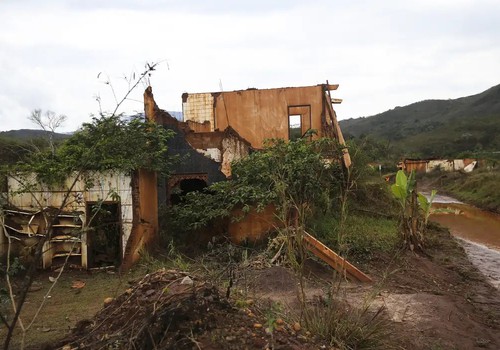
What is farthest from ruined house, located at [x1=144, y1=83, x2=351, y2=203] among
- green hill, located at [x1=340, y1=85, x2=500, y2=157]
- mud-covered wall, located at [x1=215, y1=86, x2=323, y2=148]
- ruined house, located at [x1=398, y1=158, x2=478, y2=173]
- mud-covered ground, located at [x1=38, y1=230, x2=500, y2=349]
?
green hill, located at [x1=340, y1=85, x2=500, y2=157]

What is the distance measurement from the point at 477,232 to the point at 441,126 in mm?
51836

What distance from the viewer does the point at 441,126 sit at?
64.5 m

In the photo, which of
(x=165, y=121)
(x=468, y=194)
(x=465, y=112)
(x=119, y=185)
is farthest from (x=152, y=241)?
(x=465, y=112)

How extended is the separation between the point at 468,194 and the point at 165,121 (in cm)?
2206

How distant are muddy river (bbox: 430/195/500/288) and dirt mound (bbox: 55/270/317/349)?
802 centimetres

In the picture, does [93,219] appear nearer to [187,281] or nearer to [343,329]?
[187,281]

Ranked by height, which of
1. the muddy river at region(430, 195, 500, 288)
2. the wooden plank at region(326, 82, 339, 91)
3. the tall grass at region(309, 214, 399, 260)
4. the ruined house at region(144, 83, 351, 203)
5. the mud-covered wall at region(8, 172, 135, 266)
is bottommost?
the muddy river at region(430, 195, 500, 288)

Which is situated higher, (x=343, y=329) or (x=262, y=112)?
(x=262, y=112)

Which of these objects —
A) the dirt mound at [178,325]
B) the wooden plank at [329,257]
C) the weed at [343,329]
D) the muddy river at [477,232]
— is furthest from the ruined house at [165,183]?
the muddy river at [477,232]

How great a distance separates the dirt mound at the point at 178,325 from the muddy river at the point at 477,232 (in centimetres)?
802

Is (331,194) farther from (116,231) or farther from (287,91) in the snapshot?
(116,231)

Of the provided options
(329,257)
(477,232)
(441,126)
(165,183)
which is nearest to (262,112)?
(165,183)

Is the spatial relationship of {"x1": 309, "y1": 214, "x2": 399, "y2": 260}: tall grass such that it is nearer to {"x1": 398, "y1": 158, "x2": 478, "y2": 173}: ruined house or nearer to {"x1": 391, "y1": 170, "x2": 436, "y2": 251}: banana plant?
{"x1": 391, "y1": 170, "x2": 436, "y2": 251}: banana plant

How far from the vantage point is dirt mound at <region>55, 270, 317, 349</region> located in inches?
161
